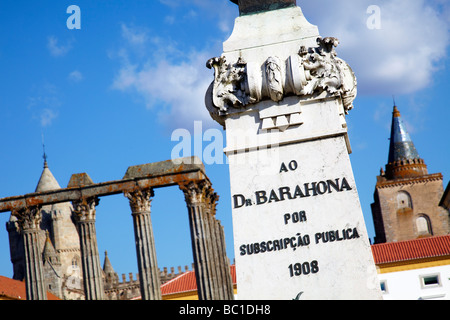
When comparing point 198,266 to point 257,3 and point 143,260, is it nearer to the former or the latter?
point 143,260

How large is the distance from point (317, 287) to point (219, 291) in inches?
1230

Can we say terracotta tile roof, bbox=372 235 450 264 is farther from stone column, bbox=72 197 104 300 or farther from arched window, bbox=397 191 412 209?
arched window, bbox=397 191 412 209

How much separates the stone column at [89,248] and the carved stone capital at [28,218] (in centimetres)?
228

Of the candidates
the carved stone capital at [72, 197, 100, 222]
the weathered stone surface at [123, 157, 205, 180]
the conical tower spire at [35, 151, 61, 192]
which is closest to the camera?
the weathered stone surface at [123, 157, 205, 180]

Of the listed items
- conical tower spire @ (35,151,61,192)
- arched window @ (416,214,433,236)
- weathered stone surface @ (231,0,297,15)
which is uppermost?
conical tower spire @ (35,151,61,192)

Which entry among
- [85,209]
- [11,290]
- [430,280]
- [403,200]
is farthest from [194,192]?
[403,200]

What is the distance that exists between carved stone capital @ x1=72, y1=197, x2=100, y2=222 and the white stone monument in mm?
33826

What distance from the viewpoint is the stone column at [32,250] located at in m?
39.6

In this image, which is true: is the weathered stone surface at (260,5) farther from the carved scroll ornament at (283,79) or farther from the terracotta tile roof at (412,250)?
the terracotta tile roof at (412,250)

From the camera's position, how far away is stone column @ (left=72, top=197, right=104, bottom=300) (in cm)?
3853

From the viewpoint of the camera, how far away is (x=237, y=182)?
6.78 meters

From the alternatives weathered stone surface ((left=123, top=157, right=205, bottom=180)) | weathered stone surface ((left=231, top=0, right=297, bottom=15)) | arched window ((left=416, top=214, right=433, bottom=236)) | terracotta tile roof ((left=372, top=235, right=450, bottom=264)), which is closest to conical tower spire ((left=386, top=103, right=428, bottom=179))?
arched window ((left=416, top=214, right=433, bottom=236))

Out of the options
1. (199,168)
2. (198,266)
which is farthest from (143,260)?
(199,168)

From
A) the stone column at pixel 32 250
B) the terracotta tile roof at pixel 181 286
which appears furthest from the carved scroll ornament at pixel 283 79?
the terracotta tile roof at pixel 181 286
